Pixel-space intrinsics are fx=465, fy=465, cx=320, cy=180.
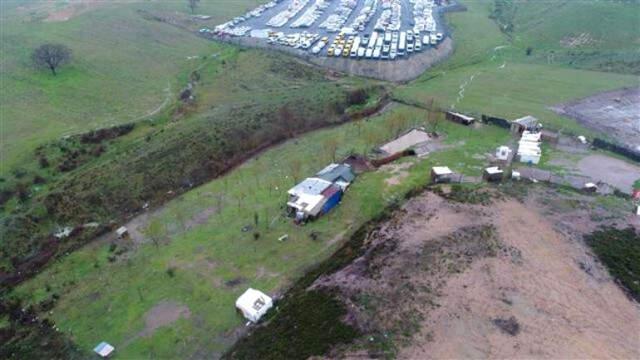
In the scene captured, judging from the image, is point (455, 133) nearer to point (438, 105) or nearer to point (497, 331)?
point (438, 105)

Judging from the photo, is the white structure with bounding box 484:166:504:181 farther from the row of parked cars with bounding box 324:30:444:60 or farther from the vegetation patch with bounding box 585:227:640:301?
the row of parked cars with bounding box 324:30:444:60

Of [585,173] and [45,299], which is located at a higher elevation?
[585,173]

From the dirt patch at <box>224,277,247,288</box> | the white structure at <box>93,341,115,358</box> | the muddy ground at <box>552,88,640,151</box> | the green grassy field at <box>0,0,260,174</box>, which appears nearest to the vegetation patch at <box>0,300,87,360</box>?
the white structure at <box>93,341,115,358</box>

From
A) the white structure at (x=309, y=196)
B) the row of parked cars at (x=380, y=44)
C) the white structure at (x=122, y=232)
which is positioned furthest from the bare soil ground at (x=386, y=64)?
the white structure at (x=122, y=232)

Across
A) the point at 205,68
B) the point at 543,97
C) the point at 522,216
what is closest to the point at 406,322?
the point at 522,216

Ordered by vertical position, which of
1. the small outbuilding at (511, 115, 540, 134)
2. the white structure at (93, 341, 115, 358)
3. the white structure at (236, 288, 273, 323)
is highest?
the small outbuilding at (511, 115, 540, 134)

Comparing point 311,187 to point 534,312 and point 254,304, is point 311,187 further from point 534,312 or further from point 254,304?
point 534,312

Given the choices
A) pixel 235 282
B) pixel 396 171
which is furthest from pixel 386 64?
pixel 235 282
